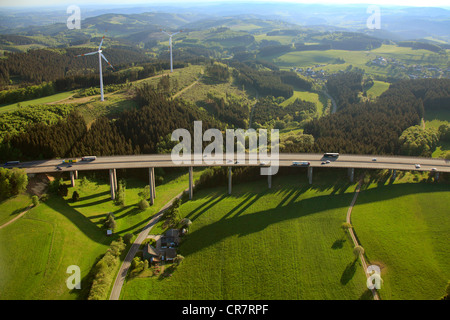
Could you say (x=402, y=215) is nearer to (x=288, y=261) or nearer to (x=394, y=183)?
(x=394, y=183)

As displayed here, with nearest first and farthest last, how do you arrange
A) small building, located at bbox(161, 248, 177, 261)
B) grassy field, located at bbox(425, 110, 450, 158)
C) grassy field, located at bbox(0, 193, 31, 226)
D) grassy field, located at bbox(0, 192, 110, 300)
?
1. grassy field, located at bbox(0, 192, 110, 300)
2. small building, located at bbox(161, 248, 177, 261)
3. grassy field, located at bbox(0, 193, 31, 226)
4. grassy field, located at bbox(425, 110, 450, 158)

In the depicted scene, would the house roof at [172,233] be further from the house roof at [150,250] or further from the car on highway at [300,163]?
the car on highway at [300,163]

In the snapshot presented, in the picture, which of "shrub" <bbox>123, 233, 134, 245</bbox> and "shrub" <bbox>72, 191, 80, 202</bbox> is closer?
"shrub" <bbox>123, 233, 134, 245</bbox>

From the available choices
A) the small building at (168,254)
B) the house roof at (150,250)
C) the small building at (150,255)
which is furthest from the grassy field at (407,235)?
the house roof at (150,250)

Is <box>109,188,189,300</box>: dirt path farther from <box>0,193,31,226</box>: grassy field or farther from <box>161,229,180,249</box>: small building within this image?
<box>0,193,31,226</box>: grassy field

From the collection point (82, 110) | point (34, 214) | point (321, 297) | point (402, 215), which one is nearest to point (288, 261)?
point (321, 297)

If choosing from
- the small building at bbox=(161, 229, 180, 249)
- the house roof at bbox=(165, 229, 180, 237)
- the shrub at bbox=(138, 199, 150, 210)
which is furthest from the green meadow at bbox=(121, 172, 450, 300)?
the shrub at bbox=(138, 199, 150, 210)
